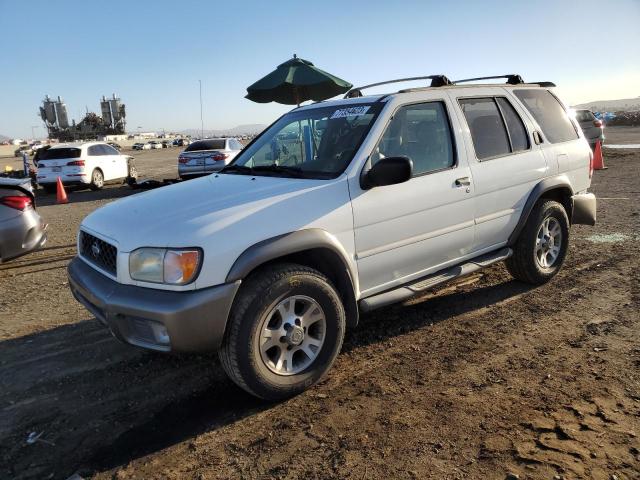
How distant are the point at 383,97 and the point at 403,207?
890mm

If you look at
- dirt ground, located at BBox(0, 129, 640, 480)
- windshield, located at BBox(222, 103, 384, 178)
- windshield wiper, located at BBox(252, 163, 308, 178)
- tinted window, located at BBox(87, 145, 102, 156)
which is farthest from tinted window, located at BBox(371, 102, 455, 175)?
tinted window, located at BBox(87, 145, 102, 156)

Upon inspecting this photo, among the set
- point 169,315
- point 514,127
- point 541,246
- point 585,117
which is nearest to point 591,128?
point 585,117

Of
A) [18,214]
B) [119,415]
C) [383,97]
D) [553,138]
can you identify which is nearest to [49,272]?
[18,214]

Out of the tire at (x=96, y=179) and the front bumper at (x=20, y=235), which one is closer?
the front bumper at (x=20, y=235)

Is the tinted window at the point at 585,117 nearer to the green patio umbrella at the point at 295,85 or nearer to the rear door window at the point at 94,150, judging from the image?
the green patio umbrella at the point at 295,85

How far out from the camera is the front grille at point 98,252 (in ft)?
9.79

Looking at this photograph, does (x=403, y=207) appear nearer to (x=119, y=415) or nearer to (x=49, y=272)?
(x=119, y=415)

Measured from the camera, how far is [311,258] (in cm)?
318

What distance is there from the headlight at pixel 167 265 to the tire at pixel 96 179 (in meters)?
13.8

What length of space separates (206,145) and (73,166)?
406 cm

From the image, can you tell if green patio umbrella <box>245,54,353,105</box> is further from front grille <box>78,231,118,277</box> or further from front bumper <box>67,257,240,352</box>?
front bumper <box>67,257,240,352</box>

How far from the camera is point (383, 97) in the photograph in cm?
367

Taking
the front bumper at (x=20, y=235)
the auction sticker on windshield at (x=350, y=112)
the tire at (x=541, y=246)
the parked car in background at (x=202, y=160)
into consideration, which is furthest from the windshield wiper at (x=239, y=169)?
the parked car in background at (x=202, y=160)

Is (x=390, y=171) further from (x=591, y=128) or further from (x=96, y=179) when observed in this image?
(x=591, y=128)
